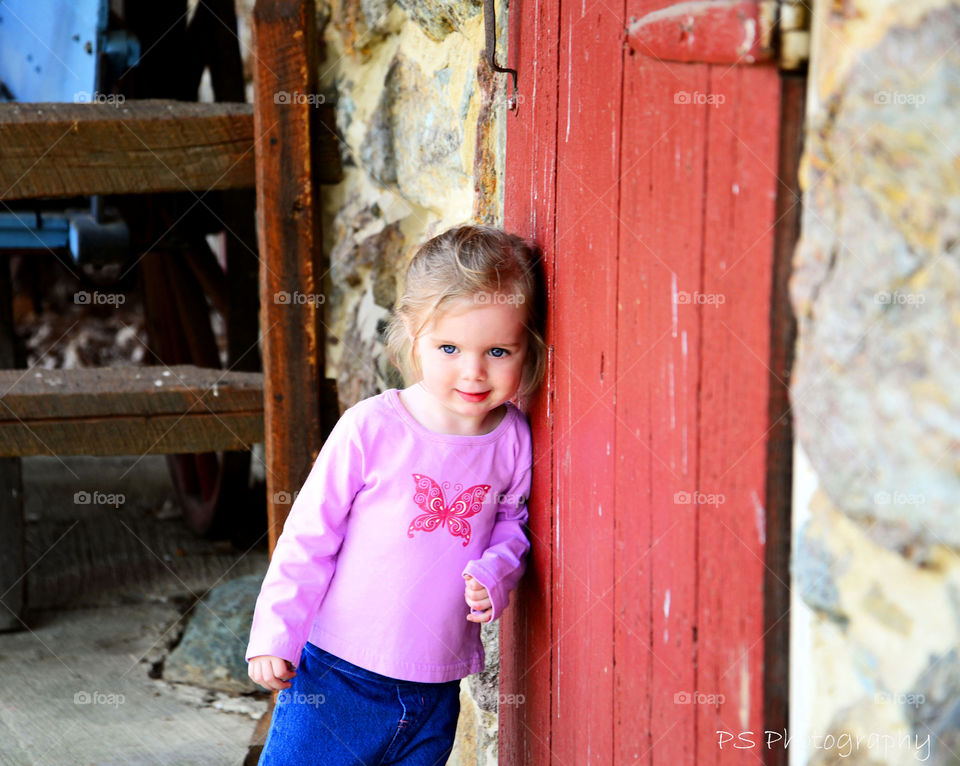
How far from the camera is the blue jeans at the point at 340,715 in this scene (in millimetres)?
1497

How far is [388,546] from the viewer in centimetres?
147

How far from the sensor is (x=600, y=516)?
47.8 inches

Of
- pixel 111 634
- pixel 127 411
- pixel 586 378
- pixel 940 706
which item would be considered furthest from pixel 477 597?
pixel 111 634

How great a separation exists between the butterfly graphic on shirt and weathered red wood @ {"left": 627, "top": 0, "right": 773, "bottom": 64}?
2.28 feet

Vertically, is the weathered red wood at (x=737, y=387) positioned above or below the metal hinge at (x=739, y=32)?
below

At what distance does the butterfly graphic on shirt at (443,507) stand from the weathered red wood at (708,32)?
0.69 m

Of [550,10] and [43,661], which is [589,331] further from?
[43,661]

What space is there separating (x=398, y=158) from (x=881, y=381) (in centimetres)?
151

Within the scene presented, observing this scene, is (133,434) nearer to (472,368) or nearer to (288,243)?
(288,243)

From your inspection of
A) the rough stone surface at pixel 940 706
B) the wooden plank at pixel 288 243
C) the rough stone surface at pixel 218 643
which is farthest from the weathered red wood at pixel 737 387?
the rough stone surface at pixel 218 643

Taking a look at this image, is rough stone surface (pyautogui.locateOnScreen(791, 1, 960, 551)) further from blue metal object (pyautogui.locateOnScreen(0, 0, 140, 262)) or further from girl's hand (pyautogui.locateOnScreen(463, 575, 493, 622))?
blue metal object (pyautogui.locateOnScreen(0, 0, 140, 262))

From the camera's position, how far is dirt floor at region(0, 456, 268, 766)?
2.24 metres

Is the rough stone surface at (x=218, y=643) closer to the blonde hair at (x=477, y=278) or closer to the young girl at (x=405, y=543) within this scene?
the young girl at (x=405, y=543)

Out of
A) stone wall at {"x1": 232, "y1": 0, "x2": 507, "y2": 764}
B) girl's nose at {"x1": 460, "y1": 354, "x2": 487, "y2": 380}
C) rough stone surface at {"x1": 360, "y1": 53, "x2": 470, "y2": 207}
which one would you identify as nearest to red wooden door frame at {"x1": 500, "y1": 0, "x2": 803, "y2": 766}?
girl's nose at {"x1": 460, "y1": 354, "x2": 487, "y2": 380}
